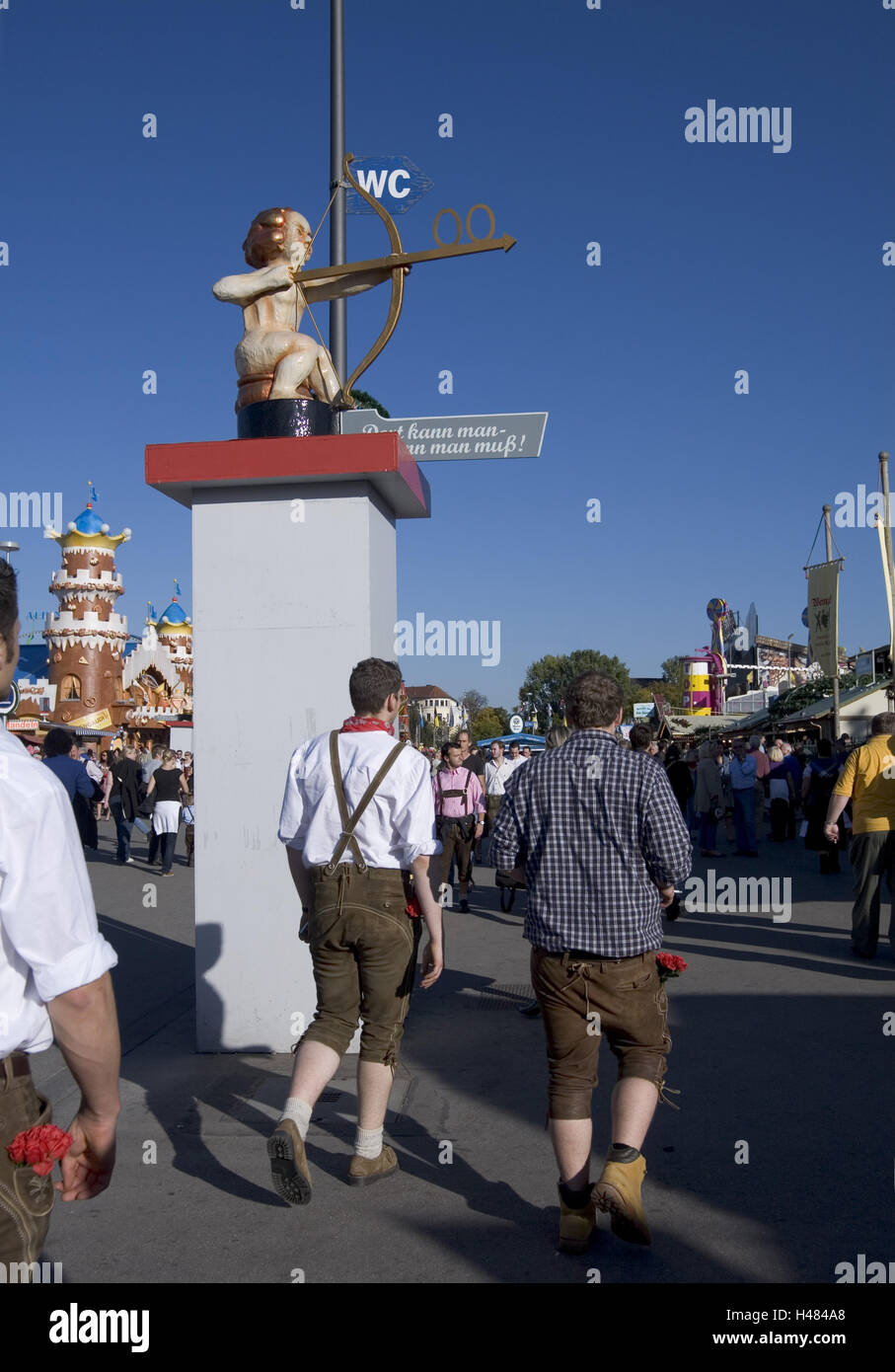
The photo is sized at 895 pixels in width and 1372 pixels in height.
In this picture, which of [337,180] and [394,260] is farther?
[337,180]

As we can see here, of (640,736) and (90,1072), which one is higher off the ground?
(640,736)

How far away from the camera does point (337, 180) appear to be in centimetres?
756

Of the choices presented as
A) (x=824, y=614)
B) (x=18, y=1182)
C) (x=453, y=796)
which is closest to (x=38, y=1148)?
(x=18, y=1182)

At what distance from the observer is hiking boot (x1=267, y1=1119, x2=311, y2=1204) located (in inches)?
139

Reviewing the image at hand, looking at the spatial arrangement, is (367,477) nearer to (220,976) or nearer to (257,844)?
(257,844)

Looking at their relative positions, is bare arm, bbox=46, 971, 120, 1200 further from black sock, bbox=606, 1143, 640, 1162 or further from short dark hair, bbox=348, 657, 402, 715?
short dark hair, bbox=348, 657, 402, 715

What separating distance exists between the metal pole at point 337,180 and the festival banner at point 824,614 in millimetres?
12620

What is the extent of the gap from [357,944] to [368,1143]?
29.2 inches

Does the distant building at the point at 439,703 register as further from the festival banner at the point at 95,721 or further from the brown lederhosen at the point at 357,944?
the brown lederhosen at the point at 357,944

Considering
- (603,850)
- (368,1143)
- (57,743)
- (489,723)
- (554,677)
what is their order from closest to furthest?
(603,850), (368,1143), (57,743), (554,677), (489,723)

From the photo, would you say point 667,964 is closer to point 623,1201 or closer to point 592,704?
point 623,1201

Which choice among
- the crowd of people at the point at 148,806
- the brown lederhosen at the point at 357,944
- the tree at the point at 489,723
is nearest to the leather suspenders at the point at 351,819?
the brown lederhosen at the point at 357,944

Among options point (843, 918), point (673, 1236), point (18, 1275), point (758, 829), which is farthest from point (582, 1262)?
point (758, 829)

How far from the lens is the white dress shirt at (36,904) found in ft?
6.12
